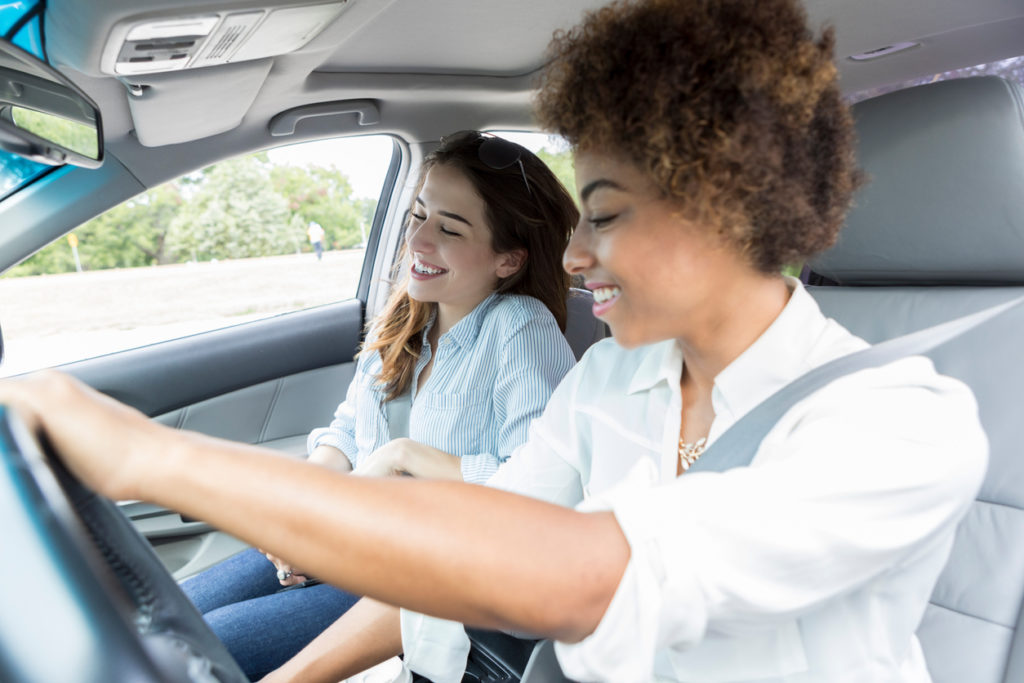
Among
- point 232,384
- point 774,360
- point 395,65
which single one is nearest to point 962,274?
point 774,360

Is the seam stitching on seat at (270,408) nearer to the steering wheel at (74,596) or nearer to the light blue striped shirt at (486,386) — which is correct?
the light blue striped shirt at (486,386)

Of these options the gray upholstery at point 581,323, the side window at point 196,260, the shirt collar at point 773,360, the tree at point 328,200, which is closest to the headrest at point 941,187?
the shirt collar at point 773,360

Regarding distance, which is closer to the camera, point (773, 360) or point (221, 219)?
point (773, 360)

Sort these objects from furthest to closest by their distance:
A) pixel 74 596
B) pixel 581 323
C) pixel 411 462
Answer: pixel 581 323 → pixel 411 462 → pixel 74 596

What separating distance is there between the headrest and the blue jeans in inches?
46.2

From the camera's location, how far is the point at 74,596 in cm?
55

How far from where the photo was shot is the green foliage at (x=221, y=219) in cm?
225

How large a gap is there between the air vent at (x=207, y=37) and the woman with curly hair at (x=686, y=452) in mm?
677

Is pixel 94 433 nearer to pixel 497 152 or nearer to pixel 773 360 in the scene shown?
pixel 773 360

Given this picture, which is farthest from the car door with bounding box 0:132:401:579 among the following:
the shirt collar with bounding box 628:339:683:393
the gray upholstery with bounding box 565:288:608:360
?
the shirt collar with bounding box 628:339:683:393

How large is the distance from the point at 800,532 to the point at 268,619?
126 centimetres

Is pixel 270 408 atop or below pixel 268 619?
below

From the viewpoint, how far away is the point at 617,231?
953 millimetres

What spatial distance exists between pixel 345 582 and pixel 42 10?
136 cm
